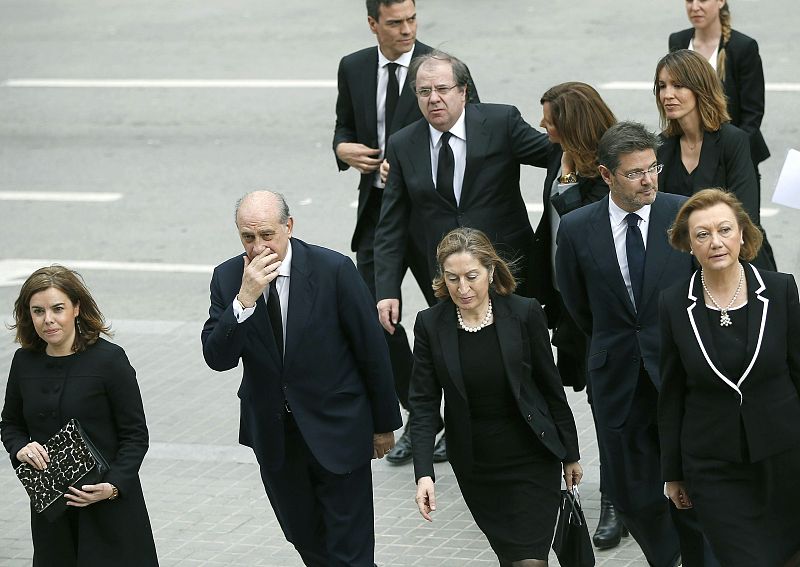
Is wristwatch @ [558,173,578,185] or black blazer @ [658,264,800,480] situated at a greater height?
wristwatch @ [558,173,578,185]

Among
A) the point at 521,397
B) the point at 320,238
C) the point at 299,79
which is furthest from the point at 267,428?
the point at 299,79

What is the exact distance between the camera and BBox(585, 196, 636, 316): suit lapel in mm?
7602

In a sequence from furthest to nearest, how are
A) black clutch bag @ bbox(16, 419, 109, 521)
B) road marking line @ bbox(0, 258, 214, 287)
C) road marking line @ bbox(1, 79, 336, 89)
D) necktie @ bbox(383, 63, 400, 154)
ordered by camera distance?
road marking line @ bbox(1, 79, 336, 89), road marking line @ bbox(0, 258, 214, 287), necktie @ bbox(383, 63, 400, 154), black clutch bag @ bbox(16, 419, 109, 521)

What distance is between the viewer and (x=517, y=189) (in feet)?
29.5

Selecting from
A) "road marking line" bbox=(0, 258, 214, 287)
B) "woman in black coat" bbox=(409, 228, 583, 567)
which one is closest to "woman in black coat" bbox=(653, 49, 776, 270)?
"woman in black coat" bbox=(409, 228, 583, 567)

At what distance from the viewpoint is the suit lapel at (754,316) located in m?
6.58

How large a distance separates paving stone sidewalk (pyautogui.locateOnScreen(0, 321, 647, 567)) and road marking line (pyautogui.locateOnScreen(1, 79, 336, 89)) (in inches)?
271

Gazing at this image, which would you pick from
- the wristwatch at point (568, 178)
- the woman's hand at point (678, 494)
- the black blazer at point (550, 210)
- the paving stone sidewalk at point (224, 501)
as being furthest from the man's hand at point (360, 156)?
the woman's hand at point (678, 494)

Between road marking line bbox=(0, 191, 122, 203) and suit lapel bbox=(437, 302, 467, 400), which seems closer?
suit lapel bbox=(437, 302, 467, 400)

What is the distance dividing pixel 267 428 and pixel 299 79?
10926 millimetres

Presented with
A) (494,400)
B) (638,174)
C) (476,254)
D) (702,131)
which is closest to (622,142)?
(638,174)

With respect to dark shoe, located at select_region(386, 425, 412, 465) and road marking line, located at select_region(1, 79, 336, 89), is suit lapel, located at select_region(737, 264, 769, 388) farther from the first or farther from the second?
road marking line, located at select_region(1, 79, 336, 89)

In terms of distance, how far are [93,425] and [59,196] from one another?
866 cm

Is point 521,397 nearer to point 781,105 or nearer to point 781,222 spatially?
Result: point 781,222
